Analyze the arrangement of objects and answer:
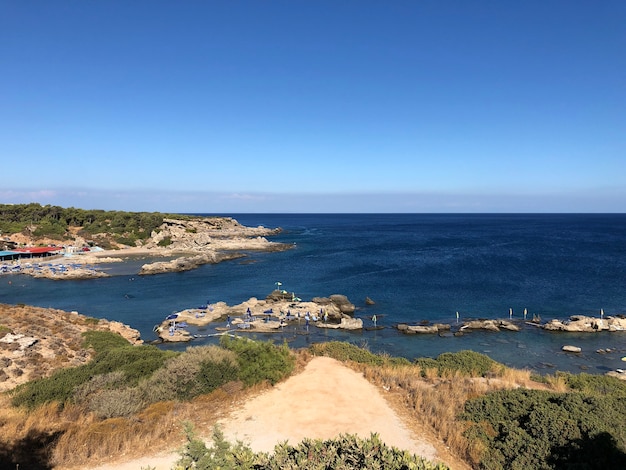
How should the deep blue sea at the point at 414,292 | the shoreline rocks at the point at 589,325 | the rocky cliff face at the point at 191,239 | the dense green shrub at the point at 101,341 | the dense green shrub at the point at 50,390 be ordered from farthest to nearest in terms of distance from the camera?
1. the rocky cliff face at the point at 191,239
2. the shoreline rocks at the point at 589,325
3. the deep blue sea at the point at 414,292
4. the dense green shrub at the point at 101,341
5. the dense green shrub at the point at 50,390

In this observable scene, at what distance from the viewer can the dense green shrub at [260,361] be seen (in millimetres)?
14480

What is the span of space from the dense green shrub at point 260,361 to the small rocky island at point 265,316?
705 inches

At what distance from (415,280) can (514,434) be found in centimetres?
4791

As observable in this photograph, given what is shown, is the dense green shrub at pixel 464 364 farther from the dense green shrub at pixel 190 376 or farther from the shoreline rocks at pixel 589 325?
the shoreline rocks at pixel 589 325

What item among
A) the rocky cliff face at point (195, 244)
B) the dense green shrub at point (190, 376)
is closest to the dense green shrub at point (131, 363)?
the dense green shrub at point (190, 376)

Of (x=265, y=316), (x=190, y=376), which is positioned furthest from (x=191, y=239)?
(x=190, y=376)

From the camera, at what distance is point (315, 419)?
1161cm

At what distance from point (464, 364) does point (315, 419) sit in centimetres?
997

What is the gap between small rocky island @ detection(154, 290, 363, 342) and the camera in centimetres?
3456

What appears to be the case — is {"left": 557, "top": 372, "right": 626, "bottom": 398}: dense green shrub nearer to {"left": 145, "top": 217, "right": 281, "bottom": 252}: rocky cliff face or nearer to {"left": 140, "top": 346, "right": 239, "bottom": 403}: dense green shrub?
{"left": 140, "top": 346, "right": 239, "bottom": 403}: dense green shrub

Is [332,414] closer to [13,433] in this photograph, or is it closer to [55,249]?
[13,433]

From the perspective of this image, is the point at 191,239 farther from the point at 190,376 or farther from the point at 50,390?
the point at 190,376

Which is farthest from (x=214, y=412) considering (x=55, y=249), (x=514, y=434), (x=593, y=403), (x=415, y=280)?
(x=55, y=249)

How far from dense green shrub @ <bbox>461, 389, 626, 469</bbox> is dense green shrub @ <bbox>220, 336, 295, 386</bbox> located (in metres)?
6.97
